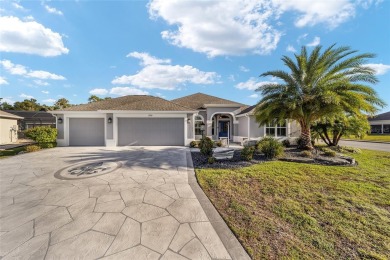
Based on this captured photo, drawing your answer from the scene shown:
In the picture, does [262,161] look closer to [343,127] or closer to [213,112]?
[343,127]

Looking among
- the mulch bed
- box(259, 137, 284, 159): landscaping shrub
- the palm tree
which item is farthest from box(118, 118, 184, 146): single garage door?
box(259, 137, 284, 159): landscaping shrub

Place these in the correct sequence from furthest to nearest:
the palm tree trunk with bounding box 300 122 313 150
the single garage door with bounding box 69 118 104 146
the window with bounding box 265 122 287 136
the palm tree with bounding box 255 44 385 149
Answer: the window with bounding box 265 122 287 136 < the single garage door with bounding box 69 118 104 146 < the palm tree trunk with bounding box 300 122 313 150 < the palm tree with bounding box 255 44 385 149

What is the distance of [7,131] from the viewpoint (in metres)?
19.4

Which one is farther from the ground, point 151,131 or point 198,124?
point 198,124

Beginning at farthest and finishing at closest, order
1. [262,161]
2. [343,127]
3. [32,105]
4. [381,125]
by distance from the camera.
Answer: [32,105]
[381,125]
[343,127]
[262,161]

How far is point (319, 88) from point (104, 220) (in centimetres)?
1160

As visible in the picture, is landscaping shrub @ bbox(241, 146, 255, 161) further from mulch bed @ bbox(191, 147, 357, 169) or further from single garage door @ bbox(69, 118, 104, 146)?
single garage door @ bbox(69, 118, 104, 146)

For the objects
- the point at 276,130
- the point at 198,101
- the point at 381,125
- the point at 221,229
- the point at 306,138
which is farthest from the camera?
the point at 381,125

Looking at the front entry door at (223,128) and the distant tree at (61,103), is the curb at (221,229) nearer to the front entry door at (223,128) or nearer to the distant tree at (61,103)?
the front entry door at (223,128)

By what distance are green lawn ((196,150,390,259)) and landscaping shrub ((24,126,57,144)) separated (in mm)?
14356

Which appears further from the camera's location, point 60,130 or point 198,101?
point 198,101

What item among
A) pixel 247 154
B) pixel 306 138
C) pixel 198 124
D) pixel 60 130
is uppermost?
pixel 198 124

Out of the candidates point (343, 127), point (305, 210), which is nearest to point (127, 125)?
point (305, 210)

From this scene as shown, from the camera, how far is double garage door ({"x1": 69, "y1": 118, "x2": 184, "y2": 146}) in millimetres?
14602
